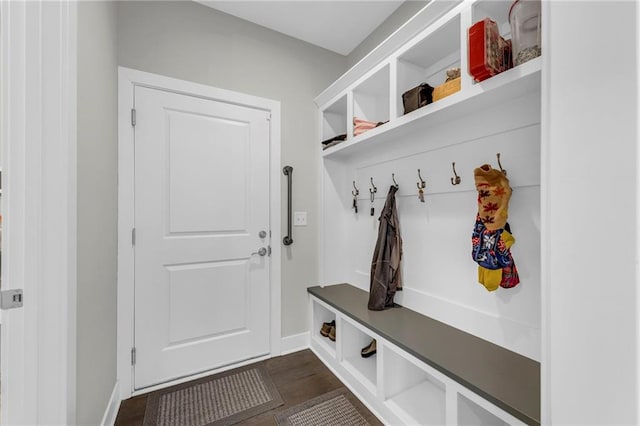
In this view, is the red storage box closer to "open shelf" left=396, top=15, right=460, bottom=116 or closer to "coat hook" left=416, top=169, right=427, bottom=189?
"open shelf" left=396, top=15, right=460, bottom=116

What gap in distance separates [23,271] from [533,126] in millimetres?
2016

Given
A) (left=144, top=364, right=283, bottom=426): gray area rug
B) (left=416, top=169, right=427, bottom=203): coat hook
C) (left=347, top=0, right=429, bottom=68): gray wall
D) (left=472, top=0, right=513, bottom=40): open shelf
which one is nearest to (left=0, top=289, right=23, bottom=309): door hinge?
(left=144, top=364, right=283, bottom=426): gray area rug

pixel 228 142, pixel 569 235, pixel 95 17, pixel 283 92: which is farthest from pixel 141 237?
pixel 569 235

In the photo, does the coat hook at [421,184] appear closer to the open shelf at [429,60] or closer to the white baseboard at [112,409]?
the open shelf at [429,60]

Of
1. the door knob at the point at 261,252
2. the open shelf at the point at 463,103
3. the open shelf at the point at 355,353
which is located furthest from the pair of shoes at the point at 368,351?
the open shelf at the point at 463,103

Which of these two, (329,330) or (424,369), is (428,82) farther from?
(329,330)

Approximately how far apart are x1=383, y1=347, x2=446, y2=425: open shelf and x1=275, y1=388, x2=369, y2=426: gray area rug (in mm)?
217

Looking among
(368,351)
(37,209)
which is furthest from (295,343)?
(37,209)

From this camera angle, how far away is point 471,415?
121 centimetres

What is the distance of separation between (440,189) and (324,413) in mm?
1468

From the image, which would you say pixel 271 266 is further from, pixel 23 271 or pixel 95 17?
pixel 95 17

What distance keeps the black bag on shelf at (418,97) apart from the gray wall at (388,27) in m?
0.75

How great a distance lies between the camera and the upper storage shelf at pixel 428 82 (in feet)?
3.92

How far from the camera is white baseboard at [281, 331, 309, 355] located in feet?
7.39
